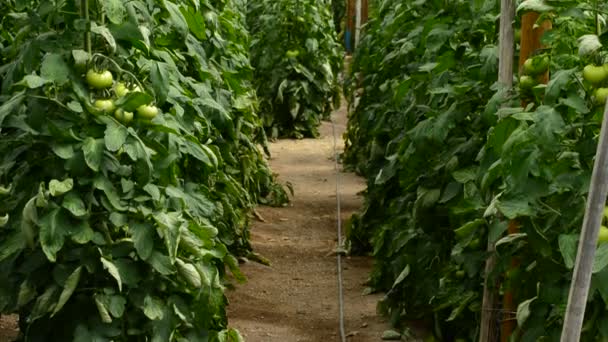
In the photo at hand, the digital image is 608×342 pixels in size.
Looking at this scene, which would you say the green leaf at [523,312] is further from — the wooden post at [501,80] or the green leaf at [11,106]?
the green leaf at [11,106]

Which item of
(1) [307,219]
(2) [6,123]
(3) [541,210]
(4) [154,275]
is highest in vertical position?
(2) [6,123]

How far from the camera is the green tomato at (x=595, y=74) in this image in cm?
315

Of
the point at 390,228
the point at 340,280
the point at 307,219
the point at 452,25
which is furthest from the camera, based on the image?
the point at 307,219

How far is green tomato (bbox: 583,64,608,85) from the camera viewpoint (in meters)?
3.15

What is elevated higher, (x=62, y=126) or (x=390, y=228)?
(x=62, y=126)

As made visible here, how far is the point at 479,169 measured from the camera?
13.0 ft

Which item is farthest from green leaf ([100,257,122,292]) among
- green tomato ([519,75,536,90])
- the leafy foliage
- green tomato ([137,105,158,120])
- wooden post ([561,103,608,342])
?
the leafy foliage

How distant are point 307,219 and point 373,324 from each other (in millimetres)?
3132

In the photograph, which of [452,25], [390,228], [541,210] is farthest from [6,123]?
[390,228]

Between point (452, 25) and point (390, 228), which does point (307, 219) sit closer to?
point (390, 228)

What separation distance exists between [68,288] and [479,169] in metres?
1.42

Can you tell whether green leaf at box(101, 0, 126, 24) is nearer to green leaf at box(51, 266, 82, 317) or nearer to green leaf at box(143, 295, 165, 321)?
green leaf at box(51, 266, 82, 317)

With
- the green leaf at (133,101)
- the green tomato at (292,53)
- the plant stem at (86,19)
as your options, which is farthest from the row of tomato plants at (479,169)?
the green tomato at (292,53)

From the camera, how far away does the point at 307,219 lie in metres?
9.16
